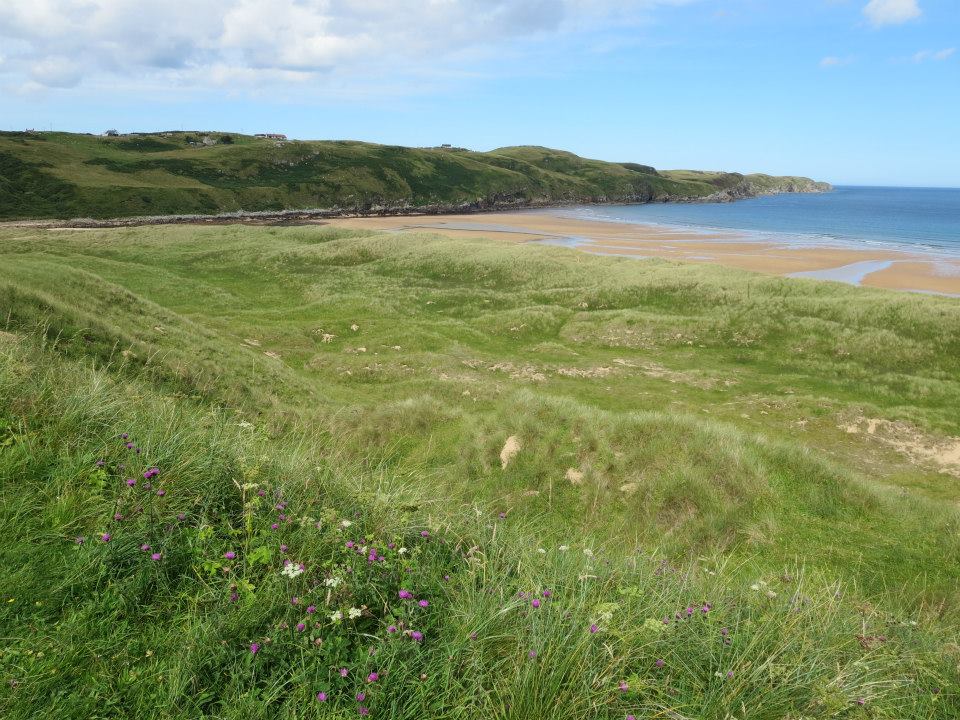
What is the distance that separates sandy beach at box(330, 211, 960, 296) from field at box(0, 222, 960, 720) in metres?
45.4

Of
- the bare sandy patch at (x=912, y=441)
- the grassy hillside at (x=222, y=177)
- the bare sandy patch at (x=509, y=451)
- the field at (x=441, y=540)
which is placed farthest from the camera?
the grassy hillside at (x=222, y=177)

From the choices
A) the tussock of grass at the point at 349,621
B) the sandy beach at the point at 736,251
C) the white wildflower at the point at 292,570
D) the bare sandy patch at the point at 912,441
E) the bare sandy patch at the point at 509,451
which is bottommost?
the bare sandy patch at the point at 912,441

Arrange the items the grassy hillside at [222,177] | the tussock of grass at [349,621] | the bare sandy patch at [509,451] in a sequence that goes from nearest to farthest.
A: the tussock of grass at [349,621], the bare sandy patch at [509,451], the grassy hillside at [222,177]

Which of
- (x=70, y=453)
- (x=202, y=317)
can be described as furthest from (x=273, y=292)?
(x=70, y=453)

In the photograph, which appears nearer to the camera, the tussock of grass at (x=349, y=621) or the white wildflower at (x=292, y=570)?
the tussock of grass at (x=349, y=621)

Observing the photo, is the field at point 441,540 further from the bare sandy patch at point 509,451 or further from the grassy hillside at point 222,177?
the grassy hillside at point 222,177

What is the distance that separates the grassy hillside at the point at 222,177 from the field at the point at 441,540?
103559 millimetres

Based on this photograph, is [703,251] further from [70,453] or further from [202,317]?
[70,453]

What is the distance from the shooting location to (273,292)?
44.0 meters

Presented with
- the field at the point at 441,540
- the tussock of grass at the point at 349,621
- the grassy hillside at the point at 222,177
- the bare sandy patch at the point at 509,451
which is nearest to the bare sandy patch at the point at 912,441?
the field at the point at 441,540

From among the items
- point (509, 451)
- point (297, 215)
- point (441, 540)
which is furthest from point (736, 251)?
point (297, 215)

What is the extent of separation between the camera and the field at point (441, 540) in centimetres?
363

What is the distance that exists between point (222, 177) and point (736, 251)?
406 feet

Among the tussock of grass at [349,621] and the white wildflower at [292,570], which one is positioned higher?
the white wildflower at [292,570]
